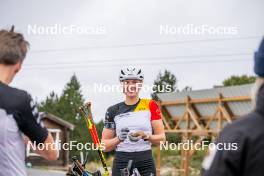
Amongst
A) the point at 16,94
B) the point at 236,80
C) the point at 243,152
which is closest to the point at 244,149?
the point at 243,152

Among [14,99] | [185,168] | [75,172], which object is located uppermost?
[14,99]

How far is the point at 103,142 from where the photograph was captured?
20.4ft

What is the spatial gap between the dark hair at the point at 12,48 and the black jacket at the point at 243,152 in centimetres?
159

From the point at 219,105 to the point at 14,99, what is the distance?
→ 15414 mm

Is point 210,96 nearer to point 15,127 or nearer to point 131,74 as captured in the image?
point 131,74

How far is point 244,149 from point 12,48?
168 centimetres

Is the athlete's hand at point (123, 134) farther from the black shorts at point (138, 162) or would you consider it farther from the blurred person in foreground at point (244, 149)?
the blurred person in foreground at point (244, 149)

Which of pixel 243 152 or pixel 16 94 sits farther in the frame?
pixel 16 94

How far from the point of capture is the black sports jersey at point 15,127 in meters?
3.21

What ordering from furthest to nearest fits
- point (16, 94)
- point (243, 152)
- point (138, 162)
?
point (138, 162), point (16, 94), point (243, 152)

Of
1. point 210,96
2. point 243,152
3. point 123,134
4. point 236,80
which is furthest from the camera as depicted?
point 236,80

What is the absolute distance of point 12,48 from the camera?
323 centimetres

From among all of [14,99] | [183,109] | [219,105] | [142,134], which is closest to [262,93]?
[14,99]

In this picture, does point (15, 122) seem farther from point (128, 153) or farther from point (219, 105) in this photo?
point (219, 105)
